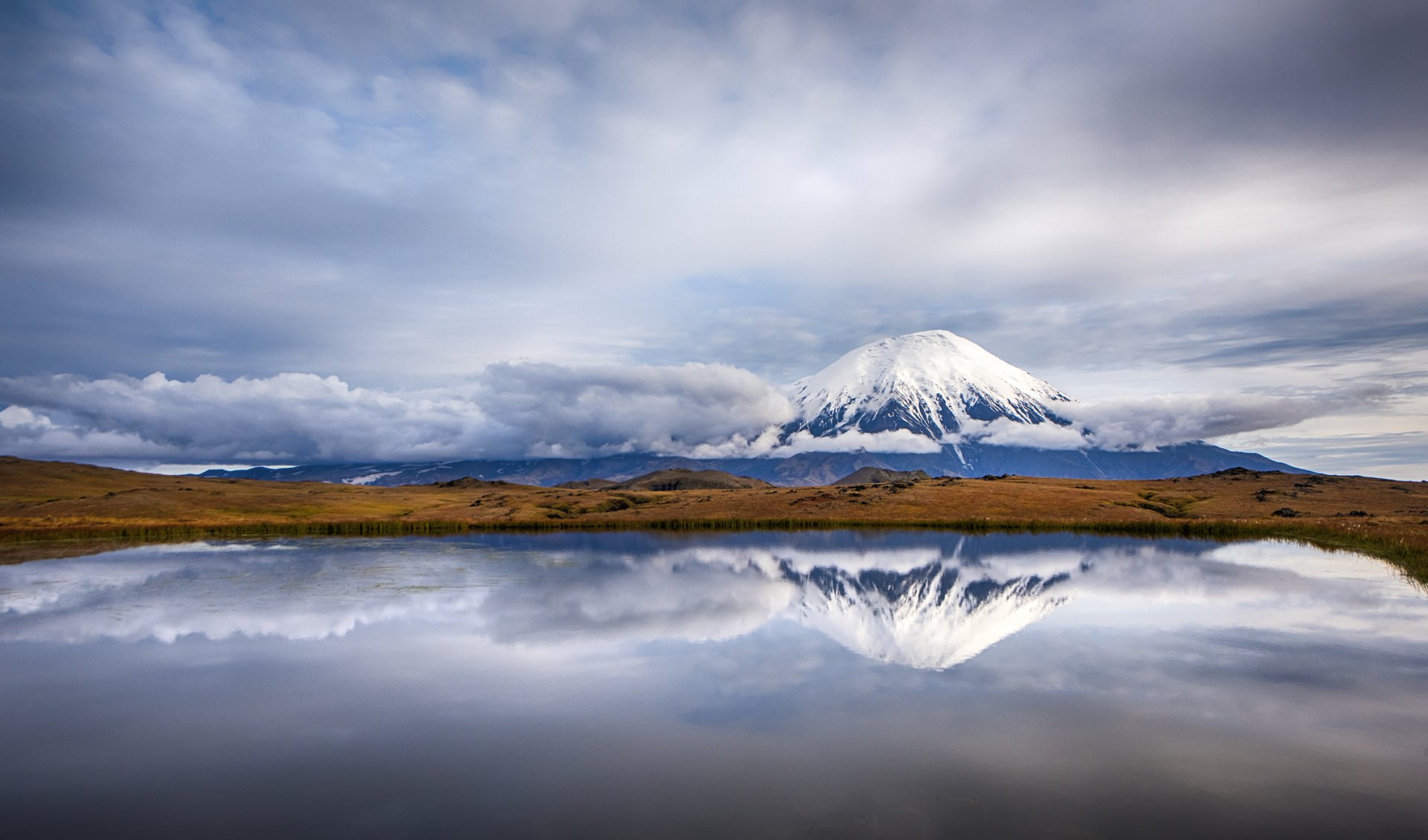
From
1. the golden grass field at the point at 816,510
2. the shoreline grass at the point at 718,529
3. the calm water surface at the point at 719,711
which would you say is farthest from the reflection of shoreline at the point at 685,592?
the golden grass field at the point at 816,510

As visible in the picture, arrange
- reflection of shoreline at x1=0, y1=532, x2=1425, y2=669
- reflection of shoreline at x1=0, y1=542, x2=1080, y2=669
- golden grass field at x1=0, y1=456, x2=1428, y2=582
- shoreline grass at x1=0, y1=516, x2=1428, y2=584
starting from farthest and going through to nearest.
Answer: golden grass field at x1=0, y1=456, x2=1428, y2=582, shoreline grass at x1=0, y1=516, x2=1428, y2=584, reflection of shoreline at x1=0, y1=532, x2=1425, y2=669, reflection of shoreline at x1=0, y1=542, x2=1080, y2=669

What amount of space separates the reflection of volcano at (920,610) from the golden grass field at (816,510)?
38580 millimetres

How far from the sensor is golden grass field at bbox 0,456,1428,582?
74.8 m

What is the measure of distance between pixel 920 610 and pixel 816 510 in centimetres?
7027

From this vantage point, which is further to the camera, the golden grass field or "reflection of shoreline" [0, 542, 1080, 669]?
the golden grass field

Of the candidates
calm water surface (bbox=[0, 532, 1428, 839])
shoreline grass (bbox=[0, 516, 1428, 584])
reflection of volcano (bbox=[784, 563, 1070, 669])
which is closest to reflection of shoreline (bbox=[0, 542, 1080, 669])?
reflection of volcano (bbox=[784, 563, 1070, 669])

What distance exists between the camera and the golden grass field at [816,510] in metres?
74.8

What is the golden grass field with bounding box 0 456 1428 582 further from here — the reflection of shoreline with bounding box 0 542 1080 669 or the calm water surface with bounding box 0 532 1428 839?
the calm water surface with bounding box 0 532 1428 839

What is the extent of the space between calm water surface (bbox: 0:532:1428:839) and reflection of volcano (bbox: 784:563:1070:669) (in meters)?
0.26

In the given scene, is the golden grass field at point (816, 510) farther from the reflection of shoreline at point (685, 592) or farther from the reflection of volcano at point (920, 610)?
the reflection of volcano at point (920, 610)

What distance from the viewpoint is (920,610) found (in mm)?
30859

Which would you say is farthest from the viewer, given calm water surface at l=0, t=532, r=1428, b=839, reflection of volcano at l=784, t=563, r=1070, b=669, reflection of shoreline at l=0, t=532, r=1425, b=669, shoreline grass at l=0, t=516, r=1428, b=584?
shoreline grass at l=0, t=516, r=1428, b=584

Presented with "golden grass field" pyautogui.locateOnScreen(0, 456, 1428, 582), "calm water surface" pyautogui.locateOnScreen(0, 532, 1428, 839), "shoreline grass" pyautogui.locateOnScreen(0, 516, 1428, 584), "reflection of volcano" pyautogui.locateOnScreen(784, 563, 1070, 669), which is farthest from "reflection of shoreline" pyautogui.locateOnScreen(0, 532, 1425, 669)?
"golden grass field" pyautogui.locateOnScreen(0, 456, 1428, 582)

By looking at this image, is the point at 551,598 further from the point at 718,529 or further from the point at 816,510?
the point at 816,510
